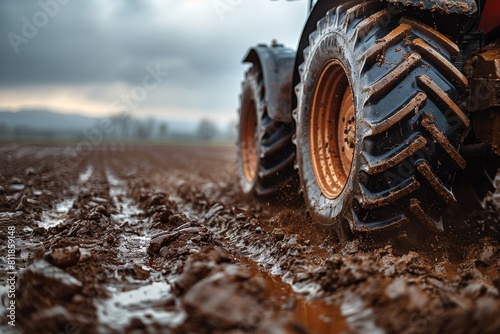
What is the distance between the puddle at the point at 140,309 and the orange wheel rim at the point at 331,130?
5.14 ft

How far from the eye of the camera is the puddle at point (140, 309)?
79.4 inches

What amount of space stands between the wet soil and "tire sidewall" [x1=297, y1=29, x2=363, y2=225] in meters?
0.17

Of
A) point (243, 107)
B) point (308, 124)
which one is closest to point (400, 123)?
point (308, 124)

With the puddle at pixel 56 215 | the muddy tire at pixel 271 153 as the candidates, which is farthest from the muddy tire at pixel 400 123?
the puddle at pixel 56 215

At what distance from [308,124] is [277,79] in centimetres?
108

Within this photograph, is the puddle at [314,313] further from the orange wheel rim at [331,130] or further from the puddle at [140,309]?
the orange wheel rim at [331,130]

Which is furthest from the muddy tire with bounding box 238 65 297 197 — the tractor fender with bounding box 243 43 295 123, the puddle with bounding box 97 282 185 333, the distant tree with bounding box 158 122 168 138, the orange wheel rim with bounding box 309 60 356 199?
the distant tree with bounding box 158 122 168 138

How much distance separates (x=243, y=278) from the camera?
2.06 metres

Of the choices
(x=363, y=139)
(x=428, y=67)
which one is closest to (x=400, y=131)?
(x=363, y=139)

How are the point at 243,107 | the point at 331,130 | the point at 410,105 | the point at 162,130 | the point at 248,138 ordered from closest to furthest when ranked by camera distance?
the point at 410,105, the point at 331,130, the point at 243,107, the point at 248,138, the point at 162,130

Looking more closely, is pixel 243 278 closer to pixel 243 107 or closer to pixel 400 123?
pixel 400 123

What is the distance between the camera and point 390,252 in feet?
9.11

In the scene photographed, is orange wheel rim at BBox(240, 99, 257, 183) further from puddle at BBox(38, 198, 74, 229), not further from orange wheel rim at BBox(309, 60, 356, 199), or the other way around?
→ orange wheel rim at BBox(309, 60, 356, 199)

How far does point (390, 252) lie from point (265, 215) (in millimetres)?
2060
